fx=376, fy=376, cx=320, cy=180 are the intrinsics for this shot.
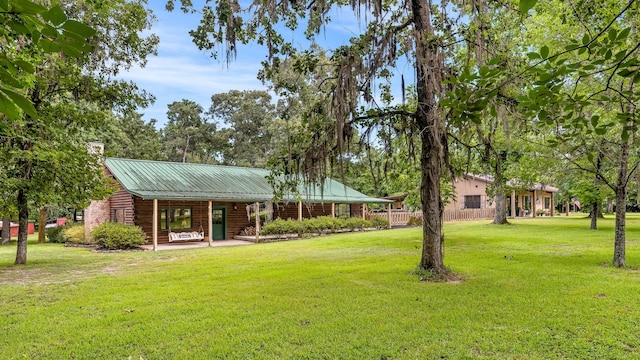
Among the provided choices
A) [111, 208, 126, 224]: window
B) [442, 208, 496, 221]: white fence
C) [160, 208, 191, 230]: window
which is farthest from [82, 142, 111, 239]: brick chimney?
[442, 208, 496, 221]: white fence

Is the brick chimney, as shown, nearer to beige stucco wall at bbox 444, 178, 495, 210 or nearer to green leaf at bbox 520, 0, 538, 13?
green leaf at bbox 520, 0, 538, 13

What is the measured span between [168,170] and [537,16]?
53.8 ft

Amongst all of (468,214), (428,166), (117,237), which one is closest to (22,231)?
(117,237)

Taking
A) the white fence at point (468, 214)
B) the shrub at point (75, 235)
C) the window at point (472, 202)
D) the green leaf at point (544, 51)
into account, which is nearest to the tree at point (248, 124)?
the white fence at point (468, 214)

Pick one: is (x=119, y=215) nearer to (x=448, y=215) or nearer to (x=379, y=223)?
(x=379, y=223)

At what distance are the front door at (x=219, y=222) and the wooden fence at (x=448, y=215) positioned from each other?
31.9 ft

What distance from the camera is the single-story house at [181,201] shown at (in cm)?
1600

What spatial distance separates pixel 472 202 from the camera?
102 feet

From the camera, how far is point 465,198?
3133 cm

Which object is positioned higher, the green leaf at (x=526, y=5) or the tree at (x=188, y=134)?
the tree at (x=188, y=134)

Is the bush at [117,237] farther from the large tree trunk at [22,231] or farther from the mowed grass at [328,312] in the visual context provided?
the mowed grass at [328,312]

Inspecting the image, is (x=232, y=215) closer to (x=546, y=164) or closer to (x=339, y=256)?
(x=339, y=256)

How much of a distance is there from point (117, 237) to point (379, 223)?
48.3ft

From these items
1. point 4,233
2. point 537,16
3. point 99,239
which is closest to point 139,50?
point 99,239
